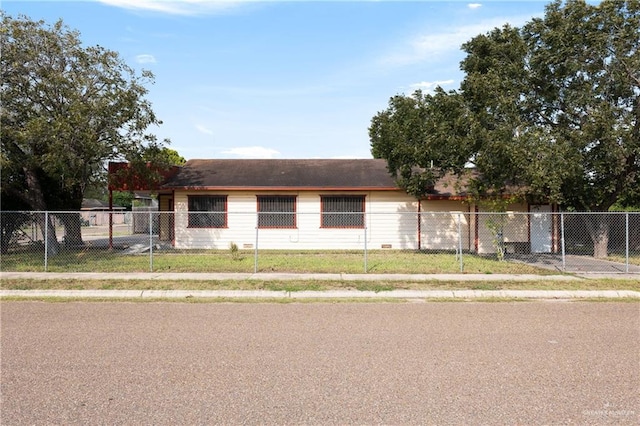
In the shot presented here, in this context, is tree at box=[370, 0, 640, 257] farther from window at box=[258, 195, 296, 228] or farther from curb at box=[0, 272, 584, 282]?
window at box=[258, 195, 296, 228]

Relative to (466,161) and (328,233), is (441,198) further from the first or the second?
(328,233)

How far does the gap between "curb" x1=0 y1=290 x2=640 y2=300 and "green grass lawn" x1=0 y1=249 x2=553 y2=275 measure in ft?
8.35

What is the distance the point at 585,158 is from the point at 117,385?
15.5m

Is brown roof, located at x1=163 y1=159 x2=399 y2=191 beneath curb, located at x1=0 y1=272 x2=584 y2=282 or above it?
above

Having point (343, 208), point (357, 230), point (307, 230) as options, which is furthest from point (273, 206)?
point (357, 230)

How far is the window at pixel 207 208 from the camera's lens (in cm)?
2034

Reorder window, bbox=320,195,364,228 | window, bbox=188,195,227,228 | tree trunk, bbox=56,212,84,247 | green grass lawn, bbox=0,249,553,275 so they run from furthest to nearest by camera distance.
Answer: window, bbox=188,195,227,228 < window, bbox=320,195,364,228 < tree trunk, bbox=56,212,84,247 < green grass lawn, bbox=0,249,553,275

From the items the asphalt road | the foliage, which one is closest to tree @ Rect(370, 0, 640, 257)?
the foliage

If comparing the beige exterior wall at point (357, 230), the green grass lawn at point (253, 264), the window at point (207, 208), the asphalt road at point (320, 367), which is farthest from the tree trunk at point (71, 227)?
the asphalt road at point (320, 367)

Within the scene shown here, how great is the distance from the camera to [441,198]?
19.7 m

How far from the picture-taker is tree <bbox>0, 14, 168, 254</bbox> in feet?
49.5

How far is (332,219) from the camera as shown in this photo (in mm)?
20234

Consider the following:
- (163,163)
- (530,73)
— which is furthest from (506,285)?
(163,163)

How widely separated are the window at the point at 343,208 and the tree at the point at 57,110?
804 cm
